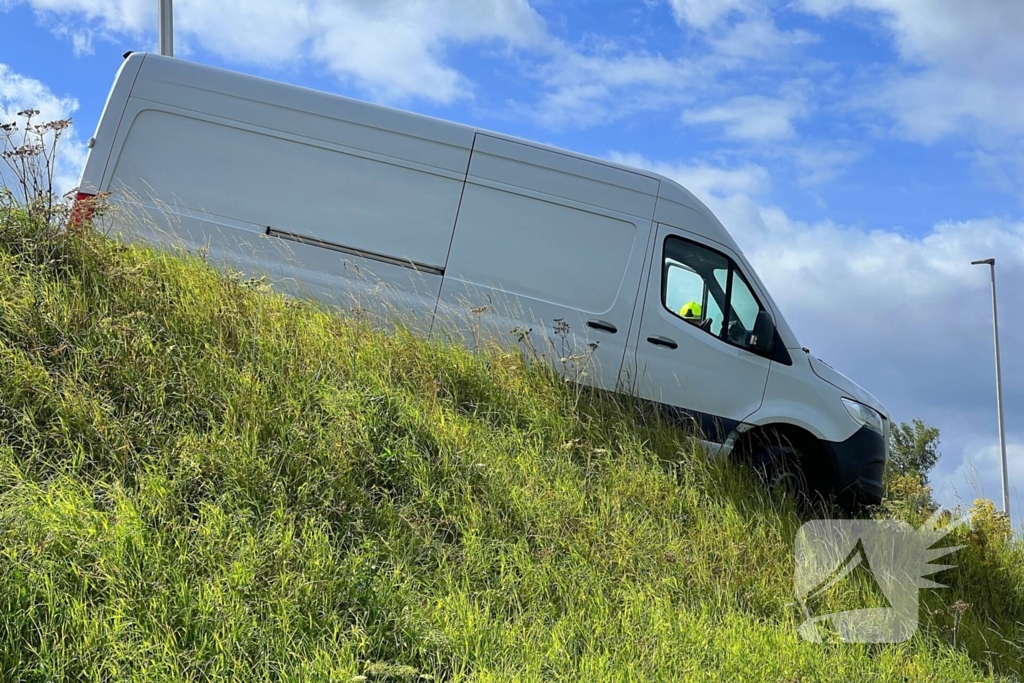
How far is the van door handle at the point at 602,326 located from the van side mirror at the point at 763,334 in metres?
1.28

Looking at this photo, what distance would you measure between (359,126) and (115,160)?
214 centimetres

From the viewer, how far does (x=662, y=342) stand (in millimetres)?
7879

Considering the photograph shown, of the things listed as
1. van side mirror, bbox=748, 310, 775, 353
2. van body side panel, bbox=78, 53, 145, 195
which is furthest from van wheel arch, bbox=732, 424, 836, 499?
van body side panel, bbox=78, 53, 145, 195

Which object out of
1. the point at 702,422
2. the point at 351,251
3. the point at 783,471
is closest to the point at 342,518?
the point at 351,251

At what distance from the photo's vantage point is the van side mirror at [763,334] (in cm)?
783

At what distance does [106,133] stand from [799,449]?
6874mm

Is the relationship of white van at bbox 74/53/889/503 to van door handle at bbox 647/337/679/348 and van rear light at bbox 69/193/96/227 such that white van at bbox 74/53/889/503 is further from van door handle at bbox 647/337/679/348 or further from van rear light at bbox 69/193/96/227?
van rear light at bbox 69/193/96/227

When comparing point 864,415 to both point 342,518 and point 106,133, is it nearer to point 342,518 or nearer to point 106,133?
point 342,518

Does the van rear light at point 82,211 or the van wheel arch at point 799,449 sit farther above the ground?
the van rear light at point 82,211

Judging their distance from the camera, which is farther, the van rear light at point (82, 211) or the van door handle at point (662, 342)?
the van door handle at point (662, 342)

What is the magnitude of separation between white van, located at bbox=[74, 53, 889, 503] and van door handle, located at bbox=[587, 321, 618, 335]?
0.04ft

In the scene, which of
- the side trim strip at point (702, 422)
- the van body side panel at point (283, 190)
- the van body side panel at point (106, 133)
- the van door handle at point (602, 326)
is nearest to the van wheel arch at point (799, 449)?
the side trim strip at point (702, 422)

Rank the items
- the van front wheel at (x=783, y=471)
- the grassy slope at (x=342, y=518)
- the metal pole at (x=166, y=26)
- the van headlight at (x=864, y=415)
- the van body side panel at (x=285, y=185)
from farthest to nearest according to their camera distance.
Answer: the metal pole at (x=166, y=26) → the van headlight at (x=864, y=415) → the van body side panel at (x=285, y=185) → the van front wheel at (x=783, y=471) → the grassy slope at (x=342, y=518)

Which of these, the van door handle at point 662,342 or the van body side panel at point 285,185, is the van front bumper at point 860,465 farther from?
the van body side panel at point 285,185
